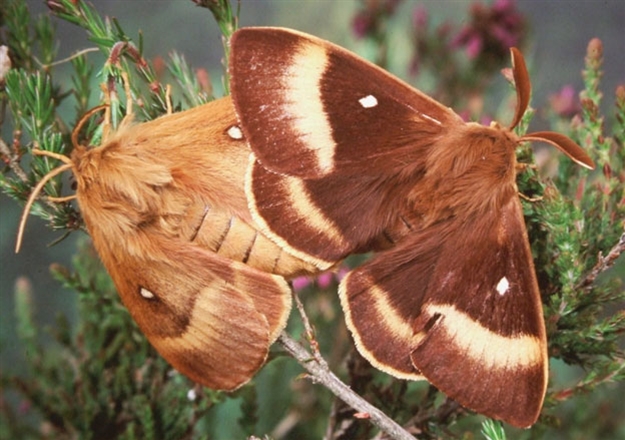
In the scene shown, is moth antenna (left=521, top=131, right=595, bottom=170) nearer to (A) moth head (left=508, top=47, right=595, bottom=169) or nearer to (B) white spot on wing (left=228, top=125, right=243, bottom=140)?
(A) moth head (left=508, top=47, right=595, bottom=169)

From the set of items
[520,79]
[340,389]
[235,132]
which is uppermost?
[520,79]

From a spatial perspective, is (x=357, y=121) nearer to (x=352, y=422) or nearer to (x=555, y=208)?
(x=555, y=208)

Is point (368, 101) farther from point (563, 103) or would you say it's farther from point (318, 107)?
point (563, 103)

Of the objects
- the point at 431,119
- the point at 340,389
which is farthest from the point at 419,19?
the point at 340,389

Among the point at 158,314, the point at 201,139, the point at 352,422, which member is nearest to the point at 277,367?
the point at 352,422

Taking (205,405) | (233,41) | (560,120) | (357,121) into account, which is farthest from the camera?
(560,120)

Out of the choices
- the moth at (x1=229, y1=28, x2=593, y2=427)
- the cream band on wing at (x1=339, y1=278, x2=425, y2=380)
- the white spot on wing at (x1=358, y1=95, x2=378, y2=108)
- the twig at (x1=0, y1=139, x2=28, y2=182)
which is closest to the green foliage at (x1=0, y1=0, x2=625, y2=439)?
the twig at (x1=0, y1=139, x2=28, y2=182)
